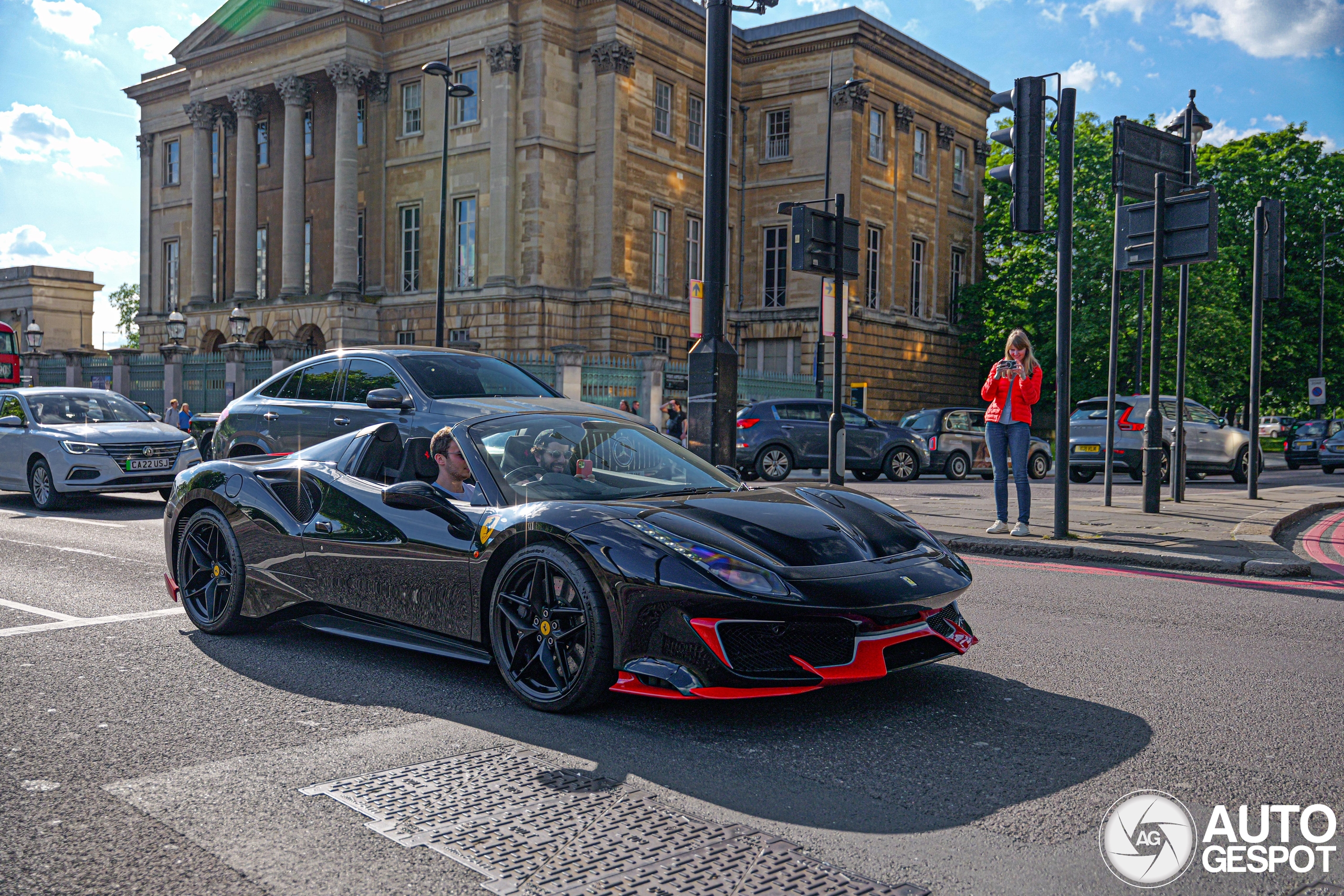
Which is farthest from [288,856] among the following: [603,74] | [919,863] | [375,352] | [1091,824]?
[603,74]

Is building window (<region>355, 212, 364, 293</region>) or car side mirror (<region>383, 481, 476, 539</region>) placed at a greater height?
building window (<region>355, 212, 364, 293</region>)

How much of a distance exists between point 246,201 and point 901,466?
105ft

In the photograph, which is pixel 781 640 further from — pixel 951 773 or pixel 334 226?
pixel 334 226

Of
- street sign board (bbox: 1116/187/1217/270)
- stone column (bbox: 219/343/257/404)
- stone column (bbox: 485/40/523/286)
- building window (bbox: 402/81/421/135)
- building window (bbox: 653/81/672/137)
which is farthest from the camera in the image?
building window (bbox: 402/81/421/135)

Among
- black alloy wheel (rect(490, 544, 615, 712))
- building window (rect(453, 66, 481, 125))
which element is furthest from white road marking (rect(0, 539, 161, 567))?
building window (rect(453, 66, 481, 125))

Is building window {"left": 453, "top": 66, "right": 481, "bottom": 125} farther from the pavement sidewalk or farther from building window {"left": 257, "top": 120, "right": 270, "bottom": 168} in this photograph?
the pavement sidewalk

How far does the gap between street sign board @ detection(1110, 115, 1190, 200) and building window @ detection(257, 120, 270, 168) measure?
40.2 meters

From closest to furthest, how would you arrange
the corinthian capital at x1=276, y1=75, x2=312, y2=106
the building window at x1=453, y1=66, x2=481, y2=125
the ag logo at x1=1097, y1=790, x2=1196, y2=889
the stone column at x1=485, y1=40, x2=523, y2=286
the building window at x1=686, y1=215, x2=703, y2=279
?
the ag logo at x1=1097, y1=790, x2=1196, y2=889
the stone column at x1=485, y1=40, x2=523, y2=286
the building window at x1=453, y1=66, x2=481, y2=125
the building window at x1=686, y1=215, x2=703, y2=279
the corinthian capital at x1=276, y1=75, x2=312, y2=106

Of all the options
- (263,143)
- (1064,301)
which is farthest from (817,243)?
(263,143)

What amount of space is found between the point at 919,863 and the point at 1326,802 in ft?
4.63

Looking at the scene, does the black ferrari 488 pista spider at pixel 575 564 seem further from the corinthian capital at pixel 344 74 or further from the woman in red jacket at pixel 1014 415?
the corinthian capital at pixel 344 74

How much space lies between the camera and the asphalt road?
299cm

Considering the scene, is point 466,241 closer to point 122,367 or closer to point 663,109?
point 663,109

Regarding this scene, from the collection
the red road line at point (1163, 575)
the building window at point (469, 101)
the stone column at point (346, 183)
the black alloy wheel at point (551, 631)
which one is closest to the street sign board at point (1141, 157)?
the red road line at point (1163, 575)
